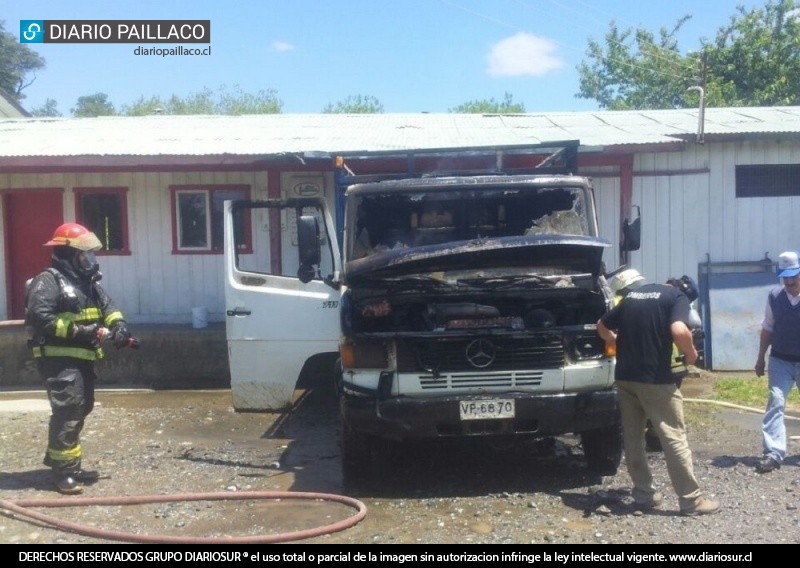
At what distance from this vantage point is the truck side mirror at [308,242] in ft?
22.1

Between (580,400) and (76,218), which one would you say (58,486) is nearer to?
(580,400)

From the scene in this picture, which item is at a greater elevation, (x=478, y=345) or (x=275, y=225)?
(x=275, y=225)

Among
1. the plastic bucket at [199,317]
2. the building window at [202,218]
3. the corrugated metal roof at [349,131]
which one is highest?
the corrugated metal roof at [349,131]

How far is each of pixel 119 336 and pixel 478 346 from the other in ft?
8.61

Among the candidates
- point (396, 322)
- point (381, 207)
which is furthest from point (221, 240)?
point (396, 322)

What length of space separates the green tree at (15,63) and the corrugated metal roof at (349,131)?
38.8 meters

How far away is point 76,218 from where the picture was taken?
11938 mm

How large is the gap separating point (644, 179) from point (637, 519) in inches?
266

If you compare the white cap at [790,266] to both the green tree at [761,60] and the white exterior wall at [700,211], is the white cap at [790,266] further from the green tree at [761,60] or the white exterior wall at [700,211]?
the green tree at [761,60]

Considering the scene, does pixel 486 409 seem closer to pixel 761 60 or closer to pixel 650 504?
pixel 650 504

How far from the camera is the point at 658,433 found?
5.64 metres

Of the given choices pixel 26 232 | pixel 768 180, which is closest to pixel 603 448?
pixel 768 180

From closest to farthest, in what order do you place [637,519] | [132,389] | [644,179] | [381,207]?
[637,519] → [381,207] → [132,389] → [644,179]

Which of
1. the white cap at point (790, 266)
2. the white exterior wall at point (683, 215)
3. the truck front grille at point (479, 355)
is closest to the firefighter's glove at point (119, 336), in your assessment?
the truck front grille at point (479, 355)
